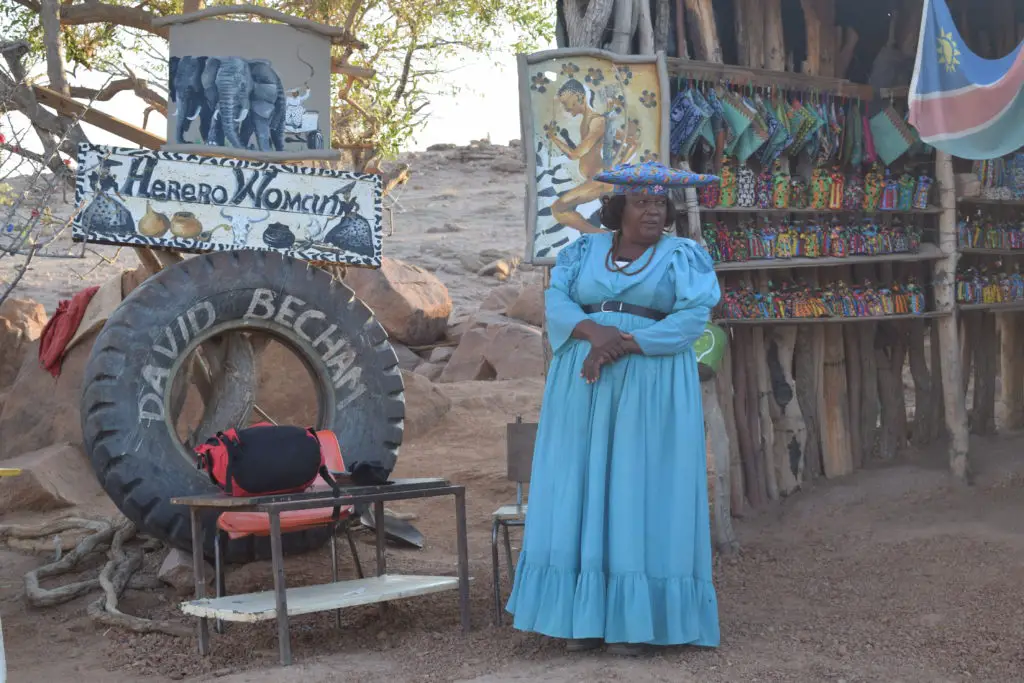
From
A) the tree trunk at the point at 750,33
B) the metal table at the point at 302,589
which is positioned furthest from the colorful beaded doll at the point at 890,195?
the metal table at the point at 302,589

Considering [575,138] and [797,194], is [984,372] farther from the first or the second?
[575,138]

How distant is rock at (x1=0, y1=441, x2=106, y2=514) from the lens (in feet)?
26.3

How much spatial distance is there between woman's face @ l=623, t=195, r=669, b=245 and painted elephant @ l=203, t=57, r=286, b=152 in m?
3.45

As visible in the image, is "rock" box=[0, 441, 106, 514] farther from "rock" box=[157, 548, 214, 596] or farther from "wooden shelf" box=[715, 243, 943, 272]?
"wooden shelf" box=[715, 243, 943, 272]

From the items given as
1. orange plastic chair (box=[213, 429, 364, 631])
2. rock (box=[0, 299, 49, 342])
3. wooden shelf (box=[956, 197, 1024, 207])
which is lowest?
orange plastic chair (box=[213, 429, 364, 631])

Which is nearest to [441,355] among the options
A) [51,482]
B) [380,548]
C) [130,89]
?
[130,89]

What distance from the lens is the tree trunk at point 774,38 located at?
707 cm

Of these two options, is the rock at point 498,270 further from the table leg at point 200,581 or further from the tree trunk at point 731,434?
the table leg at point 200,581

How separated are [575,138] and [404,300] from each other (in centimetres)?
810

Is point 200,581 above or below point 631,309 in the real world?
below

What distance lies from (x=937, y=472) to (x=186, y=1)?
749 cm

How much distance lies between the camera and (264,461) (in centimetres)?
511

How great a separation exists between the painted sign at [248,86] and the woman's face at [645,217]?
3453 mm

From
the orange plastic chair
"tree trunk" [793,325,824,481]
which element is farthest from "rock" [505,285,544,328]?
the orange plastic chair
